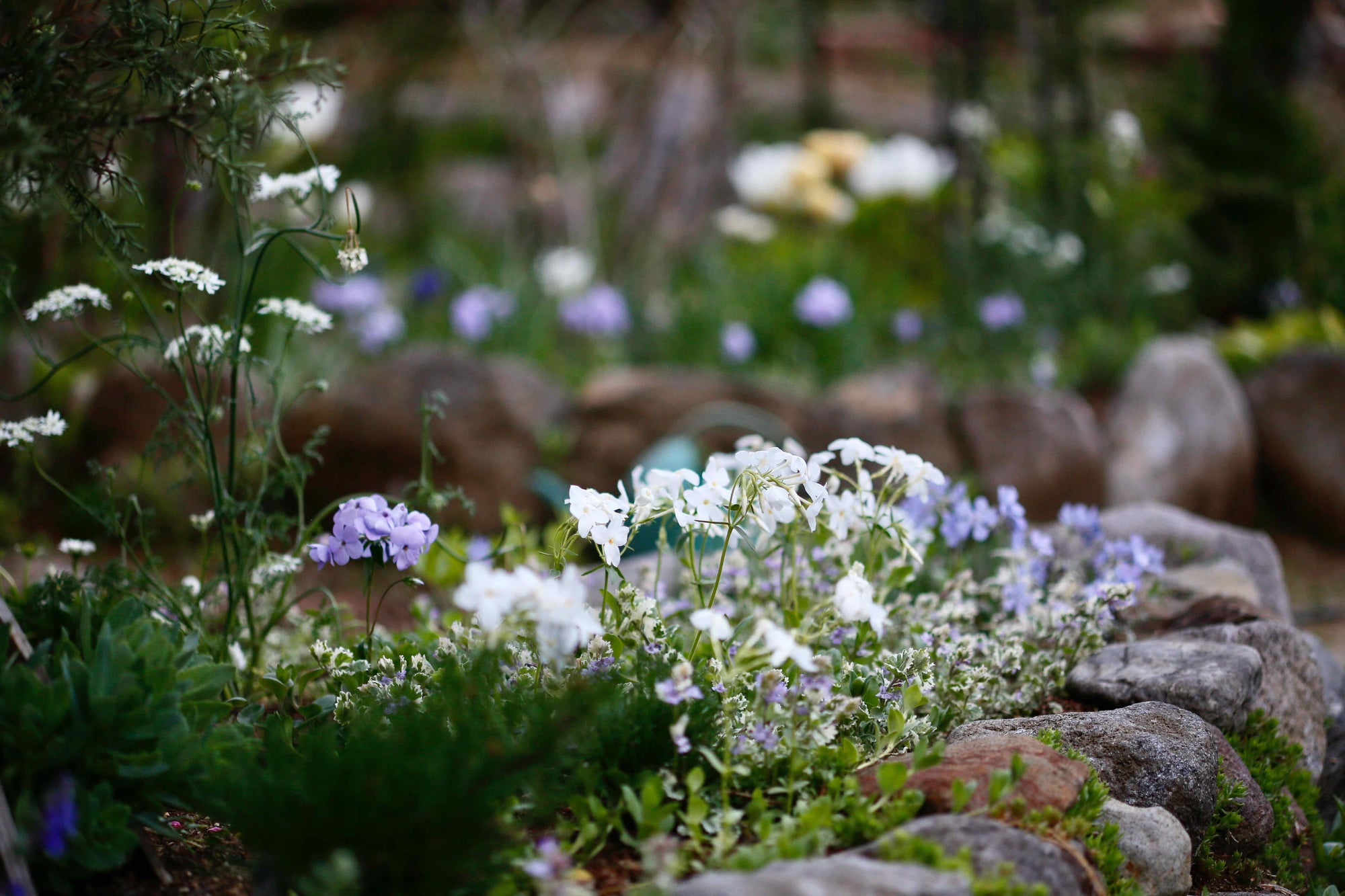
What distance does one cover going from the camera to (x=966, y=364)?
203 inches

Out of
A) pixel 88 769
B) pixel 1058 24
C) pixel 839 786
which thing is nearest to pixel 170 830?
pixel 88 769

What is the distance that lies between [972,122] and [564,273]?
2.03m

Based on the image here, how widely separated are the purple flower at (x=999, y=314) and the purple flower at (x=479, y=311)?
225 cm

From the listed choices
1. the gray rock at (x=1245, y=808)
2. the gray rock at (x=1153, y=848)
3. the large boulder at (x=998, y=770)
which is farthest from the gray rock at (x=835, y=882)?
the gray rock at (x=1245, y=808)

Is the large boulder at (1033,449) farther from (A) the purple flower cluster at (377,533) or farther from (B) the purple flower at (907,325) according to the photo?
(A) the purple flower cluster at (377,533)

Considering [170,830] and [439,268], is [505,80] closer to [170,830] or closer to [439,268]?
[439,268]

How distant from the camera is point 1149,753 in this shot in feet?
5.92

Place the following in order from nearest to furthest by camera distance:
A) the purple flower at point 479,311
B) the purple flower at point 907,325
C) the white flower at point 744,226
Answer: the purple flower at point 479,311 → the purple flower at point 907,325 → the white flower at point 744,226

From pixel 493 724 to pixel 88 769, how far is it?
549 millimetres

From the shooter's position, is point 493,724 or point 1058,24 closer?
point 493,724

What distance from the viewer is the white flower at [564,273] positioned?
524 cm

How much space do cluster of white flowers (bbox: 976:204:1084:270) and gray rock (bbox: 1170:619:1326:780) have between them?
3129mm

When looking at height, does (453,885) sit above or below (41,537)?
below

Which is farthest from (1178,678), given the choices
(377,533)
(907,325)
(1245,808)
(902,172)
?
(902,172)
